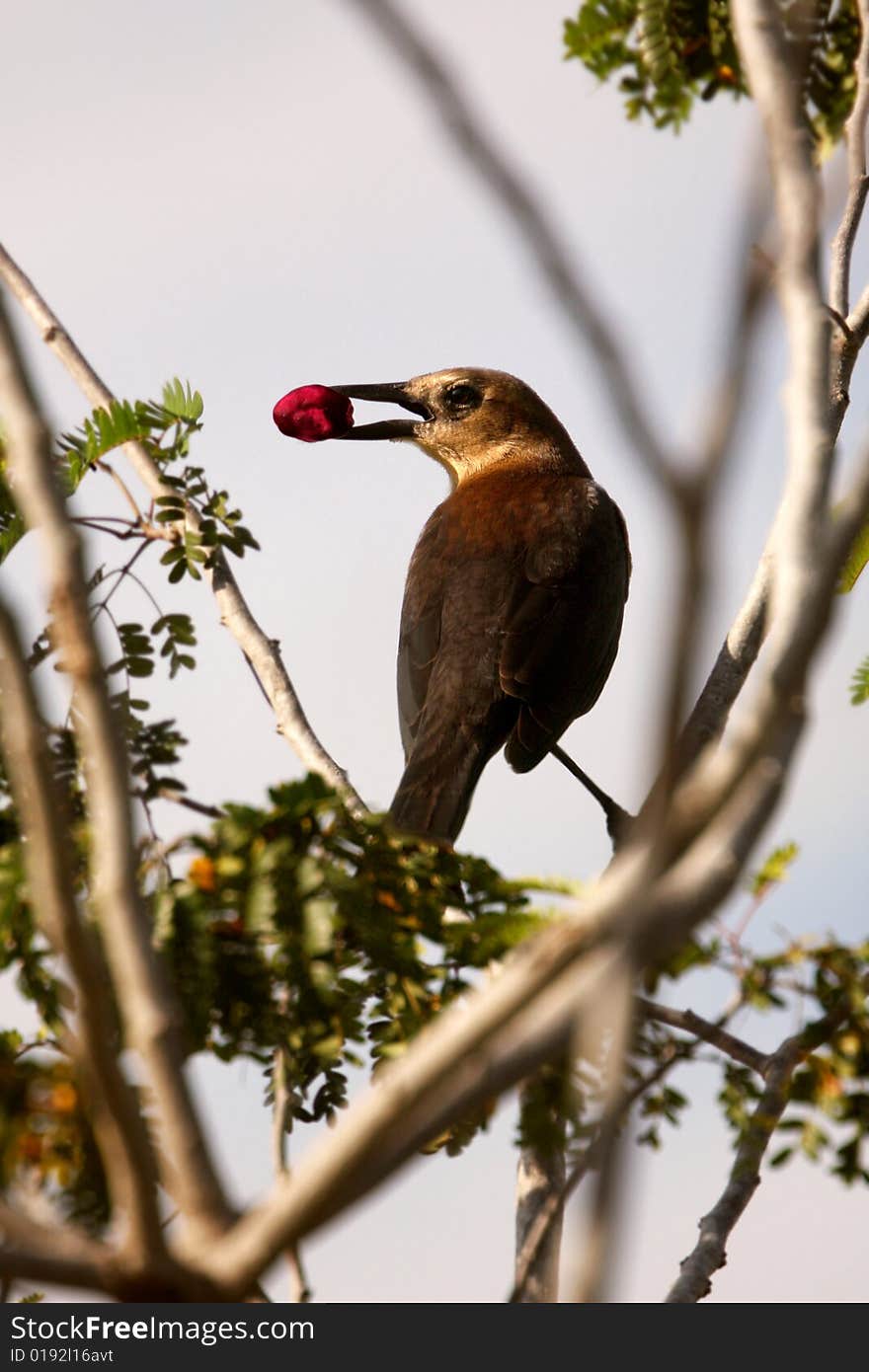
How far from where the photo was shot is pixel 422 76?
1252 mm

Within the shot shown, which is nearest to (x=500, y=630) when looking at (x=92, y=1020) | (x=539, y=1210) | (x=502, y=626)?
(x=502, y=626)

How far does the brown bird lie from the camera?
4969 millimetres

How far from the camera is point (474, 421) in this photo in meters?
7.20

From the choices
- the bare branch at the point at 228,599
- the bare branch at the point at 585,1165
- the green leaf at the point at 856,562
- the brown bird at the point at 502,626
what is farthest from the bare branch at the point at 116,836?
the brown bird at the point at 502,626

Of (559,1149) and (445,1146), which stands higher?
(445,1146)

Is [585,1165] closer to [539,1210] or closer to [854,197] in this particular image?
[539,1210]

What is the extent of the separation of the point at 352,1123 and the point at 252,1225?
0.53 ft

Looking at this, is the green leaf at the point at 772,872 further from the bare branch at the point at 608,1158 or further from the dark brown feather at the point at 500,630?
the dark brown feather at the point at 500,630

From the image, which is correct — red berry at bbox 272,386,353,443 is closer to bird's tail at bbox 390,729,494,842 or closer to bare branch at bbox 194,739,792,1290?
bird's tail at bbox 390,729,494,842

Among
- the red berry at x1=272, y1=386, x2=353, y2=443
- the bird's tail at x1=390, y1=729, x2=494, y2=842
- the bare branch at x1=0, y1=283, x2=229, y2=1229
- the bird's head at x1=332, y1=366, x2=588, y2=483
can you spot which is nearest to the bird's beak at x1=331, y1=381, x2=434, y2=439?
the bird's head at x1=332, y1=366, x2=588, y2=483

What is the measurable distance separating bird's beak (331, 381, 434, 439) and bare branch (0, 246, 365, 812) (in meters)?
3.02

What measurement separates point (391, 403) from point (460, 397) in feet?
1.11

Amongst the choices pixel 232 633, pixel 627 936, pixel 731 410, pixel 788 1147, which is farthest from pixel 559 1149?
pixel 232 633
